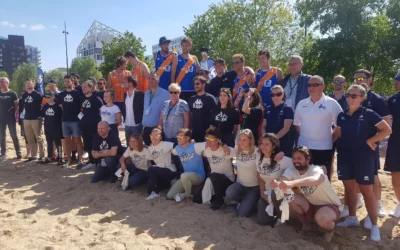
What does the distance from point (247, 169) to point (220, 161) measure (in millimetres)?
501

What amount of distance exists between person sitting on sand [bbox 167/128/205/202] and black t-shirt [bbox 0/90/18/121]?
17.7 feet

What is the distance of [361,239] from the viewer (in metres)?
3.99

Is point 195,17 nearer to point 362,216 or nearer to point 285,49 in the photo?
point 285,49

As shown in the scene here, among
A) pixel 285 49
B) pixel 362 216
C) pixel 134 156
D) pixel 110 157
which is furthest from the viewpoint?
pixel 285 49

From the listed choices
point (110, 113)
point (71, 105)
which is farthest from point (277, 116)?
point (71, 105)

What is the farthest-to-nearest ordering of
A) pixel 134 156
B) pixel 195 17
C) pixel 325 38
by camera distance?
1. pixel 195 17
2. pixel 325 38
3. pixel 134 156

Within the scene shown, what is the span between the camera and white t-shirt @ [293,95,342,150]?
4.24 m

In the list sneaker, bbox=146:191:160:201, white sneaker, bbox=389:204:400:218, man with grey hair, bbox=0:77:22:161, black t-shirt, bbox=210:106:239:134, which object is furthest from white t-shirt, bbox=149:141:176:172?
man with grey hair, bbox=0:77:22:161

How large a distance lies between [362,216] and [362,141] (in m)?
1.43

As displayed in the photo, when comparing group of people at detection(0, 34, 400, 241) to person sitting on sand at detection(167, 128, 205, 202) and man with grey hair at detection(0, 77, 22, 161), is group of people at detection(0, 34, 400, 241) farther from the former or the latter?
man with grey hair at detection(0, 77, 22, 161)

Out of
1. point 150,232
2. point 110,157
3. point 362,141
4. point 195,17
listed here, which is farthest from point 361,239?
point 195,17

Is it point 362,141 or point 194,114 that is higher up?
point 194,114

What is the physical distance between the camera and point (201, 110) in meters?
5.43

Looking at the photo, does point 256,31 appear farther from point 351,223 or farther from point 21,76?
point 21,76
